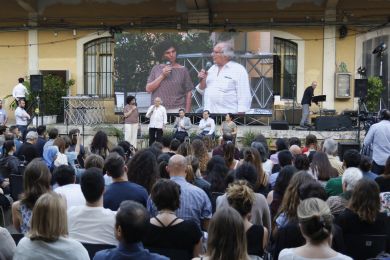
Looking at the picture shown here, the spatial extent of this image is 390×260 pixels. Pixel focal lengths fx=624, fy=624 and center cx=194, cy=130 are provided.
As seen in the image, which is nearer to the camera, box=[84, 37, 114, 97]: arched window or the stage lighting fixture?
the stage lighting fixture

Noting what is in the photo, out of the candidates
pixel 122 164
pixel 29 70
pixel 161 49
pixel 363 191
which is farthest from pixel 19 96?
pixel 363 191

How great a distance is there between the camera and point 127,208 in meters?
3.63

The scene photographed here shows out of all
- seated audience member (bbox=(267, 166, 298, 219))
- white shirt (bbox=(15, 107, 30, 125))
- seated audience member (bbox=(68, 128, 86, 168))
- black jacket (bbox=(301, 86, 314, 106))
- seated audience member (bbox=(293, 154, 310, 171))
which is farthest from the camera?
black jacket (bbox=(301, 86, 314, 106))

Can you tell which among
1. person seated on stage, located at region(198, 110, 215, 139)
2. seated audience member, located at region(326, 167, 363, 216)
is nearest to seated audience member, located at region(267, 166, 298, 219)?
seated audience member, located at region(326, 167, 363, 216)

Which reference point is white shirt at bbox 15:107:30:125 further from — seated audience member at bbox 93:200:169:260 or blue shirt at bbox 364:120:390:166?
seated audience member at bbox 93:200:169:260

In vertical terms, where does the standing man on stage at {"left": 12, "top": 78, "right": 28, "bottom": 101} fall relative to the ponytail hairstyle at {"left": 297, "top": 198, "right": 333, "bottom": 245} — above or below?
above

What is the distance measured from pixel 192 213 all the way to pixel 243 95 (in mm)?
15062

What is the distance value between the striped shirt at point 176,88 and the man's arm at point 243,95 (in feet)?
5.21

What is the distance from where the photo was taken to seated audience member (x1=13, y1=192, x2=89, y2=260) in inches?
145

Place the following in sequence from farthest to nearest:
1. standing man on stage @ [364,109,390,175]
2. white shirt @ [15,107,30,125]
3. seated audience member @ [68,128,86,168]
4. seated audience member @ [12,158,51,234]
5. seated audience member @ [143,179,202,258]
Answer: white shirt @ [15,107,30,125], standing man on stage @ [364,109,390,175], seated audience member @ [68,128,86,168], seated audience member @ [12,158,51,234], seated audience member @ [143,179,202,258]

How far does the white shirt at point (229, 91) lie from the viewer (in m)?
20.1

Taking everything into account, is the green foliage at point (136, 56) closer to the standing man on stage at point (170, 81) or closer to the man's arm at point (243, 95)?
the standing man on stage at point (170, 81)

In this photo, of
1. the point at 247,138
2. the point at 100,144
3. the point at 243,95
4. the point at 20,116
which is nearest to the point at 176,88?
the point at 243,95

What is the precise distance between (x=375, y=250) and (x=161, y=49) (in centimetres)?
1644
